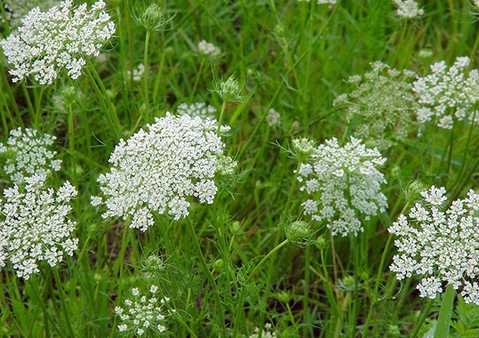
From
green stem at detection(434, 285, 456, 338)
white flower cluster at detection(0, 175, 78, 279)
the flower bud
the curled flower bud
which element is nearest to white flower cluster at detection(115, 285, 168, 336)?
white flower cluster at detection(0, 175, 78, 279)

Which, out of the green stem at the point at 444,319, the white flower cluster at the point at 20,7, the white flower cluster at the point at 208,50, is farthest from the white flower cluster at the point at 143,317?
the white flower cluster at the point at 20,7

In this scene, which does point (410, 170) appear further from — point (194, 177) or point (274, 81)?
point (194, 177)

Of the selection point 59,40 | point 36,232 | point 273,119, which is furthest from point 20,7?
point 36,232

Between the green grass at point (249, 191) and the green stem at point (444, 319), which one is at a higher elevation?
the green grass at point (249, 191)

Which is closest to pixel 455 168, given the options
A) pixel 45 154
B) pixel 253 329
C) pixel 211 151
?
pixel 253 329

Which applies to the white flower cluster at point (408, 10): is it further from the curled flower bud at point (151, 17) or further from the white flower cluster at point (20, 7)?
the white flower cluster at point (20, 7)

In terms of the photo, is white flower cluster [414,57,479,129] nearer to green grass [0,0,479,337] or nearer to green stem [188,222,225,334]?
green grass [0,0,479,337]
